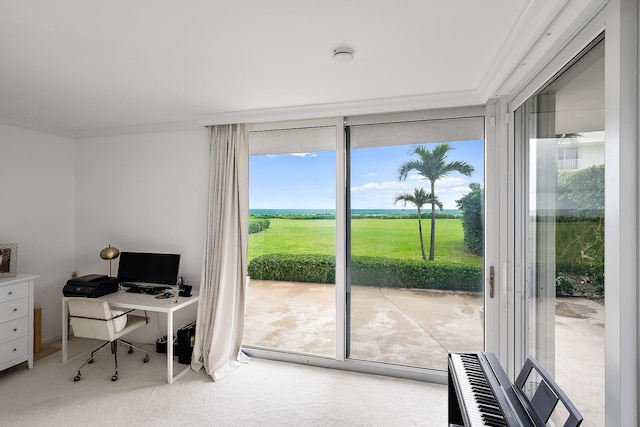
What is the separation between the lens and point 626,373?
109 cm

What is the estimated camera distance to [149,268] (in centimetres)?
348

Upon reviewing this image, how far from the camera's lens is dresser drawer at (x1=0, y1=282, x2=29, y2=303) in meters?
2.90

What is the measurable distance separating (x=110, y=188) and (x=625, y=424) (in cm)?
459

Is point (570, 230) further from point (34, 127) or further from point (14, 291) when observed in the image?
point (34, 127)

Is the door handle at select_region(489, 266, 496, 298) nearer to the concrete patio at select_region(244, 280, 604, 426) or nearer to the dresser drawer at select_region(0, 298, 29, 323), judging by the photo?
the concrete patio at select_region(244, 280, 604, 426)

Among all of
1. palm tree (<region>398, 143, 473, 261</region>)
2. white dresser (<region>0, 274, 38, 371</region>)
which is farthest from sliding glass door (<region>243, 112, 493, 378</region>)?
white dresser (<region>0, 274, 38, 371</region>)

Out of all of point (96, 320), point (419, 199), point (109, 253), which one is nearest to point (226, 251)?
point (96, 320)

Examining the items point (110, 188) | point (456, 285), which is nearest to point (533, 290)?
point (456, 285)

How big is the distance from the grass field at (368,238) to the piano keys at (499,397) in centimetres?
113

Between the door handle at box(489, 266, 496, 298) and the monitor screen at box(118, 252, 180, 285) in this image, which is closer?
the door handle at box(489, 266, 496, 298)

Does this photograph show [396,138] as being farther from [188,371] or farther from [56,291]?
[56,291]

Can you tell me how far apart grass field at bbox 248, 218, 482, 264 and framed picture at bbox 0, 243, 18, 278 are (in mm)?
2241

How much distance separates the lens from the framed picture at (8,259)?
308 cm

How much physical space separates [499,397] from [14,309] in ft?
12.9
